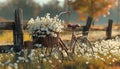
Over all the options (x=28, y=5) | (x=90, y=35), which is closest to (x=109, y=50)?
(x=90, y=35)

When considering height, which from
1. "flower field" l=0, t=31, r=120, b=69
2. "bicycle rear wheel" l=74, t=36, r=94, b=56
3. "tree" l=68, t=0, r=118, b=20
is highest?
"tree" l=68, t=0, r=118, b=20

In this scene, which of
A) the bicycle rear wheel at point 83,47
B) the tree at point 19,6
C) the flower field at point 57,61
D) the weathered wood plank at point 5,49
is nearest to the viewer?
the flower field at point 57,61

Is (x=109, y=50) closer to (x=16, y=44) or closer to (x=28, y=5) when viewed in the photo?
(x=16, y=44)

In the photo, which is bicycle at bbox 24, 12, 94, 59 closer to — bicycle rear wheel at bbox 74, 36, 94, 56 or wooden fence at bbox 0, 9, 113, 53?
bicycle rear wheel at bbox 74, 36, 94, 56

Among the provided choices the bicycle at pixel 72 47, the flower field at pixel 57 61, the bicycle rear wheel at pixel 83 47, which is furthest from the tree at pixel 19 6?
the flower field at pixel 57 61

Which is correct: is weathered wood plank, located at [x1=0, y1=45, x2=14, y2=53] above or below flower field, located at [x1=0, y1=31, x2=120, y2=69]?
above

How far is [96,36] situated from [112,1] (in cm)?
2316

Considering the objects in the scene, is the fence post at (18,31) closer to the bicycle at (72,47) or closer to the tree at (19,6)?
the bicycle at (72,47)

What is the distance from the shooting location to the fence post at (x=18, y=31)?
459 inches

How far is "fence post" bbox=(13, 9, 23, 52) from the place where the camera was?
11.7 metres

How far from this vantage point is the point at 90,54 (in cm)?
1212

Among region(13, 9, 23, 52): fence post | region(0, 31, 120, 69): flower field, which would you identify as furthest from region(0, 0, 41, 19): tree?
region(0, 31, 120, 69): flower field

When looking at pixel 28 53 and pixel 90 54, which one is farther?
pixel 90 54

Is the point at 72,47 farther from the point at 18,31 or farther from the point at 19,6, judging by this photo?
the point at 19,6
